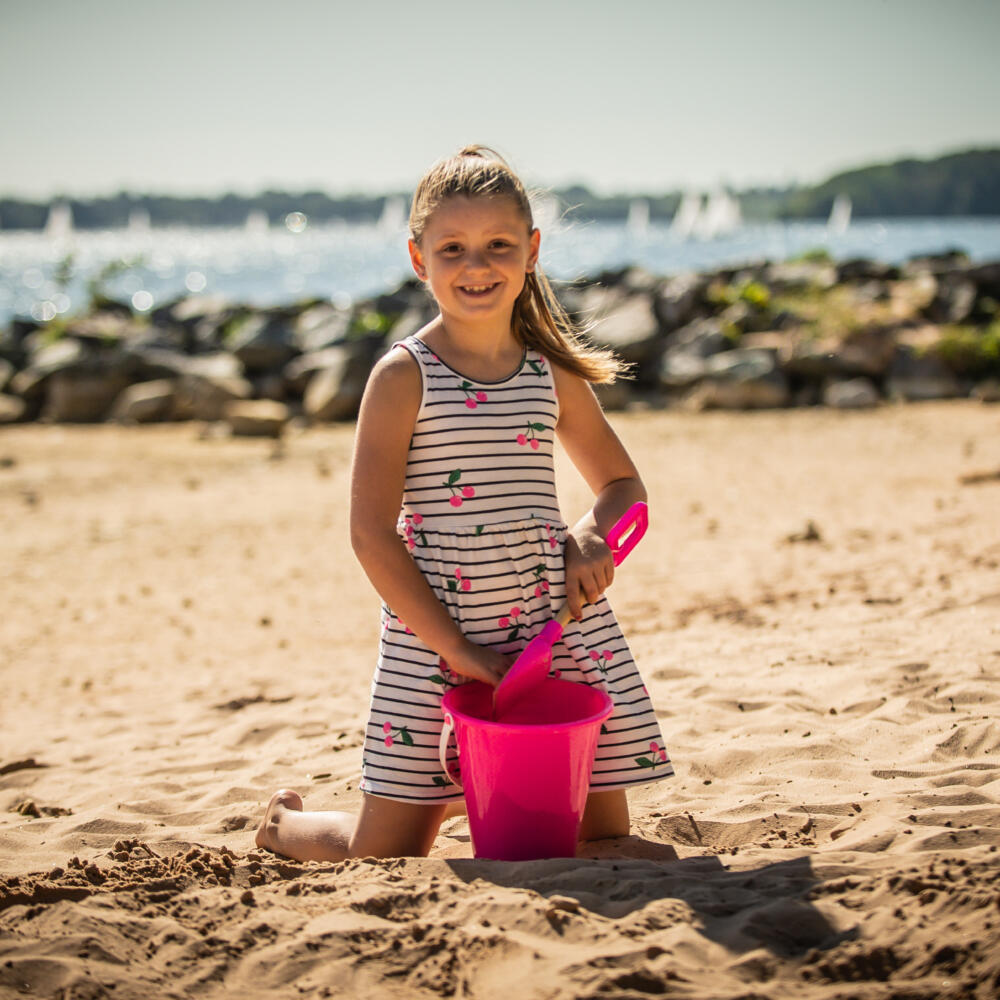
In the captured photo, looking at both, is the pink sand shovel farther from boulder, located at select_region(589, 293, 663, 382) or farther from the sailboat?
the sailboat

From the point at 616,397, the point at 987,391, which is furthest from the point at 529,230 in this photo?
the point at 987,391

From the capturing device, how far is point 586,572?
2.24 meters

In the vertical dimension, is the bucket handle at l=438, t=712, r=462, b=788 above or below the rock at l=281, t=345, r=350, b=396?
below

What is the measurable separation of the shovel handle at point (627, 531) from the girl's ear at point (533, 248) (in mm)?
607

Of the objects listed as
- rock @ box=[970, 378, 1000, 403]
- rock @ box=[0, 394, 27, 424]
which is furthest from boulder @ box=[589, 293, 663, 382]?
rock @ box=[0, 394, 27, 424]

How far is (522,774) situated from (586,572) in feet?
1.48

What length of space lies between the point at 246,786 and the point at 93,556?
3712 mm

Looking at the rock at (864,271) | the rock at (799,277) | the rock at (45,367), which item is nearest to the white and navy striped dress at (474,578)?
the rock at (45,367)

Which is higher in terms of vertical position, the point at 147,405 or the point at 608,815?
the point at 147,405

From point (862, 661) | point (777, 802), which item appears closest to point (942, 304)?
point (862, 661)

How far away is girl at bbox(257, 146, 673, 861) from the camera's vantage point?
224 centimetres

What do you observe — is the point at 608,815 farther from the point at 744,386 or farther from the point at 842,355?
the point at 842,355

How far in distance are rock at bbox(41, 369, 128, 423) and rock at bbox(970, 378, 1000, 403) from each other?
9.33 meters

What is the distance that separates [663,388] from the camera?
445 inches
